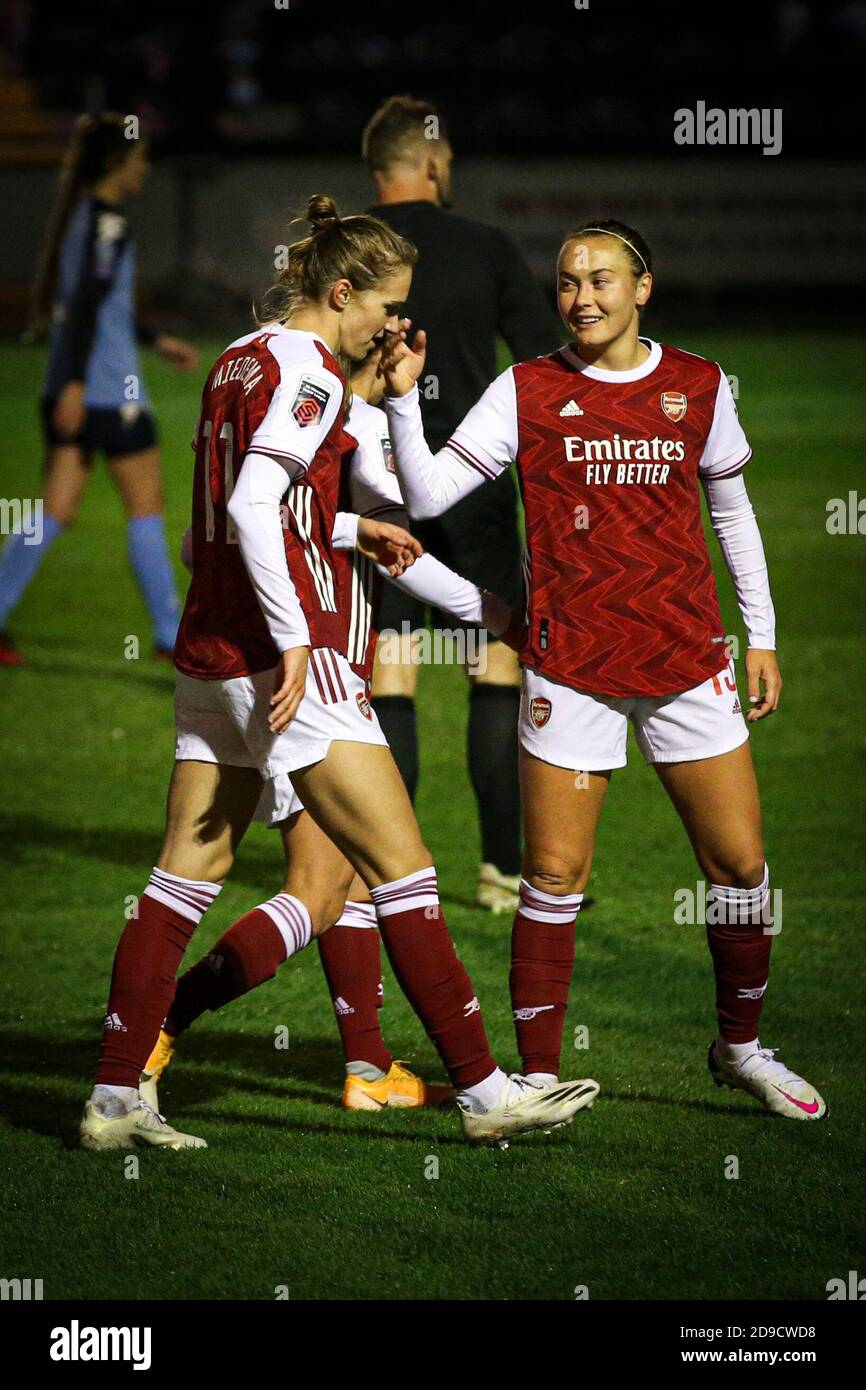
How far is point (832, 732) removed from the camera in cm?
824

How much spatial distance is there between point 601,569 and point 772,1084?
1225 mm

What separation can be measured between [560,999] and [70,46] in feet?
101

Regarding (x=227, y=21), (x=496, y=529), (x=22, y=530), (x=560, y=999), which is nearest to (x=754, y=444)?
(x=22, y=530)

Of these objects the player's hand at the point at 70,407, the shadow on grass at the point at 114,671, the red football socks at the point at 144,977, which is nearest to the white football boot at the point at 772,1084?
the red football socks at the point at 144,977

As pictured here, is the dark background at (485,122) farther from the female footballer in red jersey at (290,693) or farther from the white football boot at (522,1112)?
the white football boot at (522,1112)

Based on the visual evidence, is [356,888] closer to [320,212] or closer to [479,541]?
[320,212]

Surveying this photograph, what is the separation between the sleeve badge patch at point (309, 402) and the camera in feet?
12.0

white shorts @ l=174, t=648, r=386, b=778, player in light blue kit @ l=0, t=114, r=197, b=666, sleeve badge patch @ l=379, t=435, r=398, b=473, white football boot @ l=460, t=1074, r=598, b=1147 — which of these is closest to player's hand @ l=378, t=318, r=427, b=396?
sleeve badge patch @ l=379, t=435, r=398, b=473

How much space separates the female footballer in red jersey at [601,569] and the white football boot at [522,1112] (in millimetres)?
168

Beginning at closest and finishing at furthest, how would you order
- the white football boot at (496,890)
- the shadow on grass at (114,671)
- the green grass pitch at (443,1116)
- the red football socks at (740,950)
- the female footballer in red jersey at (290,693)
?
the green grass pitch at (443,1116), the female footballer in red jersey at (290,693), the red football socks at (740,950), the white football boot at (496,890), the shadow on grass at (114,671)

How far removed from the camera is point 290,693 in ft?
11.8

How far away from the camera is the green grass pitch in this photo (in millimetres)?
3543

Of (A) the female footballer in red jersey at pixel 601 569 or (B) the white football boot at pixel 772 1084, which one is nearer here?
(A) the female footballer in red jersey at pixel 601 569

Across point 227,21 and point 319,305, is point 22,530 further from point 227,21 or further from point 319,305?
point 227,21
